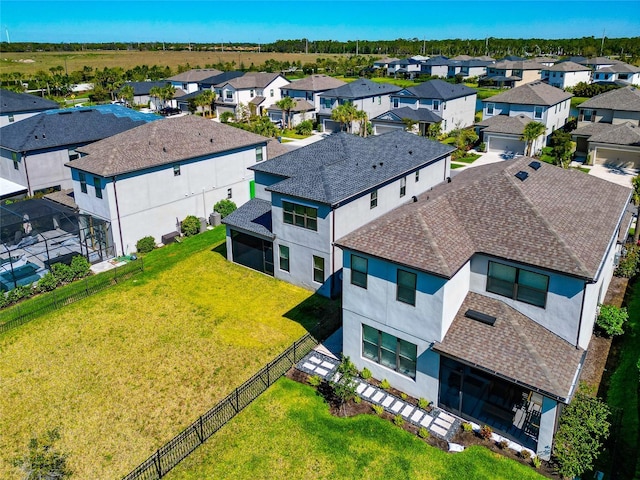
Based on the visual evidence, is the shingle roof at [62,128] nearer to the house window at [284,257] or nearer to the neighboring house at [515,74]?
the house window at [284,257]

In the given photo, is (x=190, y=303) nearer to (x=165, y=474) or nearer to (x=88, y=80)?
(x=165, y=474)

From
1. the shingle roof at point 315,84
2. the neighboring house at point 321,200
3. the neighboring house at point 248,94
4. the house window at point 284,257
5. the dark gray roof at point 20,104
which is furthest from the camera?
the neighboring house at point 248,94

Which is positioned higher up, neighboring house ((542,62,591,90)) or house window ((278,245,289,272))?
neighboring house ((542,62,591,90))

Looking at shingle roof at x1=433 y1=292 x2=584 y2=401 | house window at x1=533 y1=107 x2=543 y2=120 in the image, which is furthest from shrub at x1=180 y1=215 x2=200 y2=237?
house window at x1=533 y1=107 x2=543 y2=120

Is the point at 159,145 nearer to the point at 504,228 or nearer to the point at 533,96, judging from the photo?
the point at 504,228

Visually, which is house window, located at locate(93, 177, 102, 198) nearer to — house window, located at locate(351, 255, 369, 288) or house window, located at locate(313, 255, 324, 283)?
house window, located at locate(313, 255, 324, 283)

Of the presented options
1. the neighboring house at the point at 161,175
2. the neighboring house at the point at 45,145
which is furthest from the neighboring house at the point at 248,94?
the neighboring house at the point at 161,175

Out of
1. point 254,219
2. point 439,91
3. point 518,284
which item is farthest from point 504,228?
point 439,91
